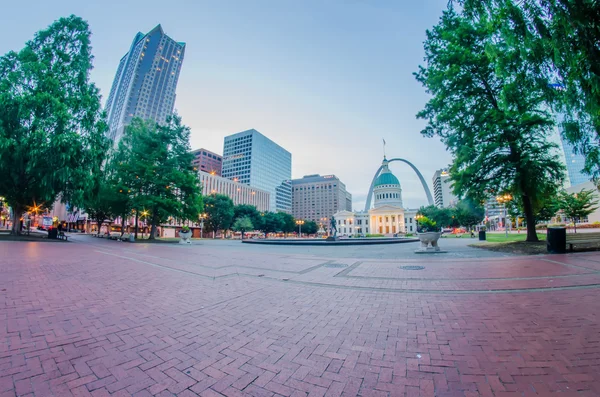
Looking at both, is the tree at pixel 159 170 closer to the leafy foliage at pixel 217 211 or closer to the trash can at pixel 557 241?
the trash can at pixel 557 241

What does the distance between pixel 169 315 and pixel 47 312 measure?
2.07 meters

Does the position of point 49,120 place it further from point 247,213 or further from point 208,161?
point 208,161

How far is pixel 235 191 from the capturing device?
121 meters

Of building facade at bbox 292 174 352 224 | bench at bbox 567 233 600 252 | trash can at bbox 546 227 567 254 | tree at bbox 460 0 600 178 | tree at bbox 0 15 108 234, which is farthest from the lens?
building facade at bbox 292 174 352 224

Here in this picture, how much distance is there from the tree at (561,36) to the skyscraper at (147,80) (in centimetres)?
15332

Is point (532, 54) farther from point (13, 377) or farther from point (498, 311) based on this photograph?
point (13, 377)

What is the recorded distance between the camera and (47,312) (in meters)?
4.07

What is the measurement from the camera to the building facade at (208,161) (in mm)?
129300

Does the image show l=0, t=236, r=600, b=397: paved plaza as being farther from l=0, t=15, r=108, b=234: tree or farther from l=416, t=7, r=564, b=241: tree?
l=0, t=15, r=108, b=234: tree

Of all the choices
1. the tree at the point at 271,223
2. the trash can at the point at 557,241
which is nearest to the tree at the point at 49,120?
the trash can at the point at 557,241

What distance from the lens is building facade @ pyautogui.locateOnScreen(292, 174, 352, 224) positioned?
176 meters

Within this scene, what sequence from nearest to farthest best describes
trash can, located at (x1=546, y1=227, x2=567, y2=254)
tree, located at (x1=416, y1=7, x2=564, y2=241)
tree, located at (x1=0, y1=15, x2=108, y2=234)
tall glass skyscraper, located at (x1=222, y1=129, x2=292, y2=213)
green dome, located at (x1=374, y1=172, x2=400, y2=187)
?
1. trash can, located at (x1=546, y1=227, x2=567, y2=254)
2. tree, located at (x1=416, y1=7, x2=564, y2=241)
3. tree, located at (x1=0, y1=15, x2=108, y2=234)
4. green dome, located at (x1=374, y1=172, x2=400, y2=187)
5. tall glass skyscraper, located at (x1=222, y1=129, x2=292, y2=213)

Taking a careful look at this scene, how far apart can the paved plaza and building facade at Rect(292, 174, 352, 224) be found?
164 m

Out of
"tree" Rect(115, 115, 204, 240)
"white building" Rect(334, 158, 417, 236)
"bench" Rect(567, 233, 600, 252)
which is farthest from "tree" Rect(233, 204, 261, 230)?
"bench" Rect(567, 233, 600, 252)
